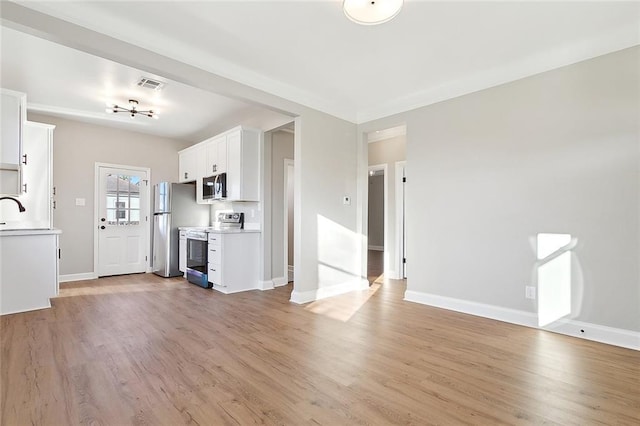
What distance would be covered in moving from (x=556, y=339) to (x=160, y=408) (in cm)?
318

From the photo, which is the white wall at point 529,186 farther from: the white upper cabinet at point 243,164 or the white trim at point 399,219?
the white upper cabinet at point 243,164

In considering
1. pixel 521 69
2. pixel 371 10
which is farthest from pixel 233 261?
pixel 521 69

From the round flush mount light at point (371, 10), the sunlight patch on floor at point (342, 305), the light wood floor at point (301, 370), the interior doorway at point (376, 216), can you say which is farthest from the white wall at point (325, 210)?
the interior doorway at point (376, 216)

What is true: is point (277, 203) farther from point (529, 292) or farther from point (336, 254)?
point (529, 292)

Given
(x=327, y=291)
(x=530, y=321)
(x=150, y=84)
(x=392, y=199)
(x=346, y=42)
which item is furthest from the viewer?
(x=392, y=199)

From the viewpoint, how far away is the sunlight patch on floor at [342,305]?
11.7ft

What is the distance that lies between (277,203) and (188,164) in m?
2.29

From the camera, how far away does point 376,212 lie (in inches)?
441

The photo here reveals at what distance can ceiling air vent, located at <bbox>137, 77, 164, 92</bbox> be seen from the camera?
12.5 feet

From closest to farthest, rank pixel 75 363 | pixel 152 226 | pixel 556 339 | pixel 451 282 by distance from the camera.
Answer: pixel 75 363, pixel 556 339, pixel 451 282, pixel 152 226

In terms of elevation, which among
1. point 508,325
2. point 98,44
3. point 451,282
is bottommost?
point 508,325

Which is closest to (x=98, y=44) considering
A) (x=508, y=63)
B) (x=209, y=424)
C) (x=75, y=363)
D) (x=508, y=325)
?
(x=75, y=363)

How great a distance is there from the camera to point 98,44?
2529 millimetres

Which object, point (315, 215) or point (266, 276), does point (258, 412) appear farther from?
point (266, 276)
